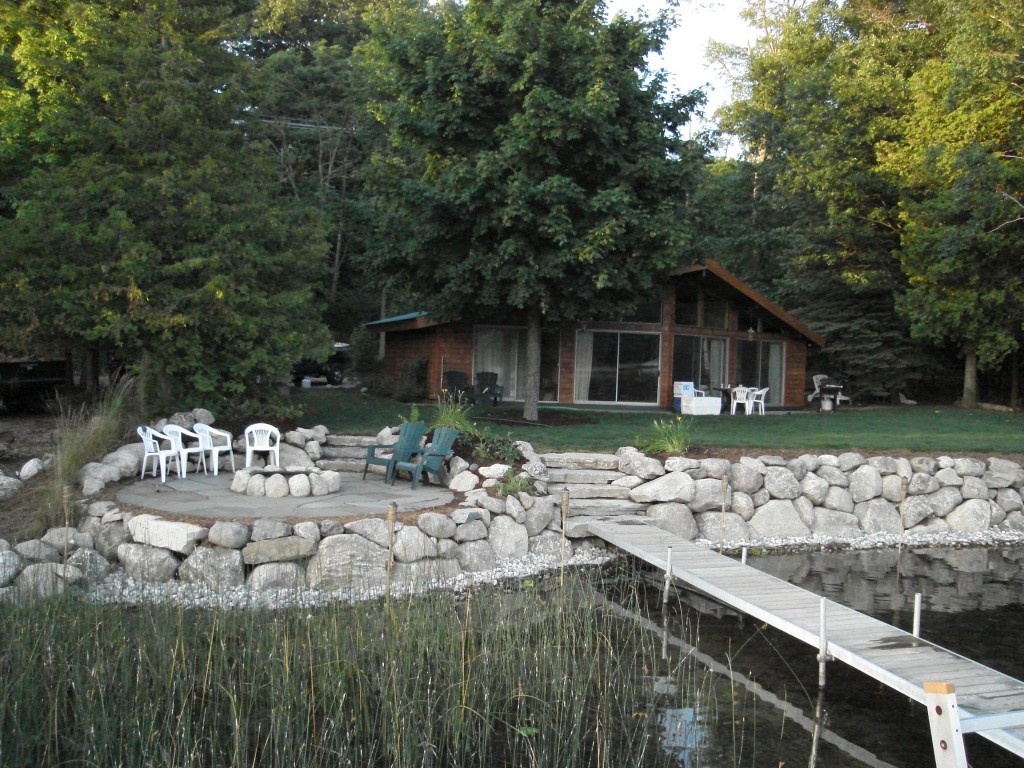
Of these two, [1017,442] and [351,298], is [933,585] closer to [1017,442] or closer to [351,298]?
[1017,442]

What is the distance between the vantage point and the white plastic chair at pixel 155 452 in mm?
9242

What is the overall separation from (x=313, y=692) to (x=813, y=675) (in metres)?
3.46

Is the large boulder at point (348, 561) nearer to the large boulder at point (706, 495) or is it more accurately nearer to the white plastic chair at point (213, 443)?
the white plastic chair at point (213, 443)

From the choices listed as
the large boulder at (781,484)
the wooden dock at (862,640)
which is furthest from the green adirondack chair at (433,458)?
the large boulder at (781,484)

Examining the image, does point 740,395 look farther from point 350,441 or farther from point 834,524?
point 350,441

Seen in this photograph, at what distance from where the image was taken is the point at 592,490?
394 inches

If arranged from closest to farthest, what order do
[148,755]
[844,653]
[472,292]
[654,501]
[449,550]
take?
[148,755] < [844,653] < [449,550] < [654,501] < [472,292]

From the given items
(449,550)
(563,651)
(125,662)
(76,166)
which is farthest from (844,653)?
(76,166)

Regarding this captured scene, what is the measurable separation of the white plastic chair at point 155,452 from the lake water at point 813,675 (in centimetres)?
518

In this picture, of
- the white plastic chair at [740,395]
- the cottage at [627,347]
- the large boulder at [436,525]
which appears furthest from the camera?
the cottage at [627,347]

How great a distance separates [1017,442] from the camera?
514 inches

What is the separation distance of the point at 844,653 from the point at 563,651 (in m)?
1.75

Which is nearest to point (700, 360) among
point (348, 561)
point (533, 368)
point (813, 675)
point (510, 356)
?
point (510, 356)

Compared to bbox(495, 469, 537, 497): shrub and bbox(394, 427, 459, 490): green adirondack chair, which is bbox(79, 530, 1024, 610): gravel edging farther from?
bbox(394, 427, 459, 490): green adirondack chair
